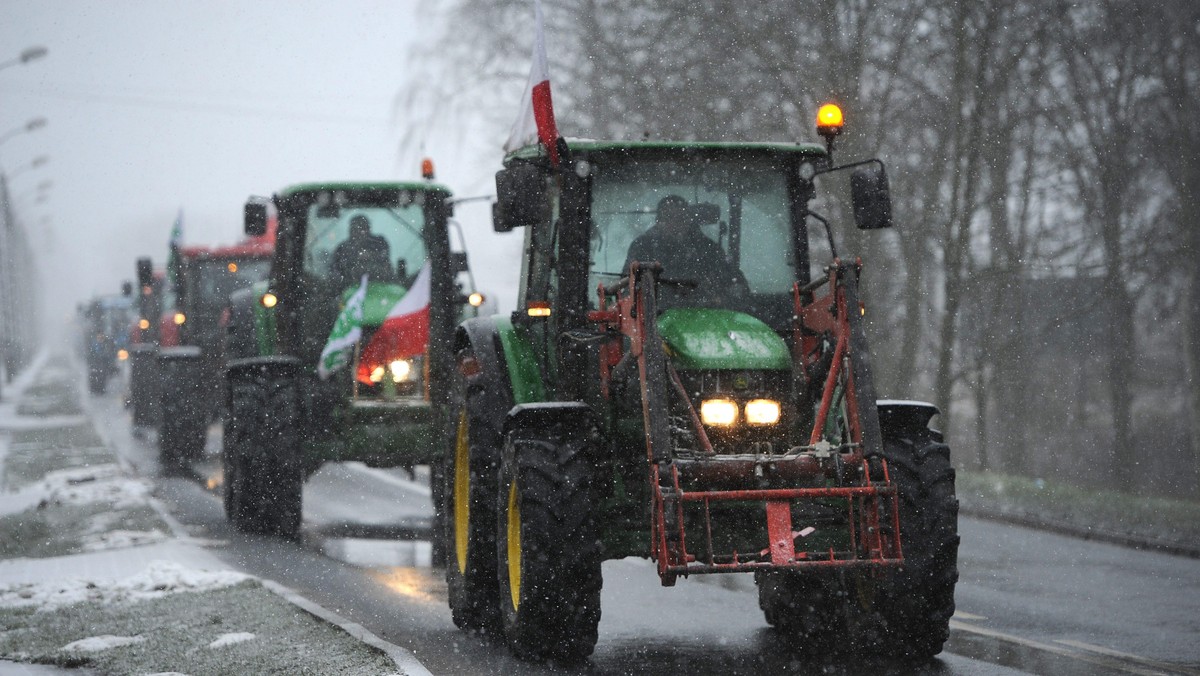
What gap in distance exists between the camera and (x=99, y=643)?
27.4ft

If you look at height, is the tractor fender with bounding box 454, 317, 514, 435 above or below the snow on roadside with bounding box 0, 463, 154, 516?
above

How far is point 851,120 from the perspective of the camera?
2116 cm

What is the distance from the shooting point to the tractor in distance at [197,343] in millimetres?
21625

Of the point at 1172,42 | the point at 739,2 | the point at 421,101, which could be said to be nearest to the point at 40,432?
the point at 421,101

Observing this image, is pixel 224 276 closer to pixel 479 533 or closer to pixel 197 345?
pixel 197 345

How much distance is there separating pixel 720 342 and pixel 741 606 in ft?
9.18

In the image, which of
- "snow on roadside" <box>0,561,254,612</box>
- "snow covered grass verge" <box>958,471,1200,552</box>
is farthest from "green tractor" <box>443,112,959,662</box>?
"snow covered grass verge" <box>958,471,1200,552</box>

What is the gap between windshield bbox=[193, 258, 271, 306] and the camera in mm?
22016

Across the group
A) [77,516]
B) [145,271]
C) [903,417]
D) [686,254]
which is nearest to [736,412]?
[903,417]

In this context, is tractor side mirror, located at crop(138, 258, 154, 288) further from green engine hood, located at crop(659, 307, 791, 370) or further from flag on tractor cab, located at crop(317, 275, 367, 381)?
green engine hood, located at crop(659, 307, 791, 370)

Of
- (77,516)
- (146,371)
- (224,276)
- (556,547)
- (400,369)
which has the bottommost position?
(77,516)

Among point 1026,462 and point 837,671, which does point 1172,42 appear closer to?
point 1026,462

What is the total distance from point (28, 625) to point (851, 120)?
1434 centimetres

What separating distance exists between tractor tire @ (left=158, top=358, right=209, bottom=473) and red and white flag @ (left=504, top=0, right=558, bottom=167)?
13434mm
